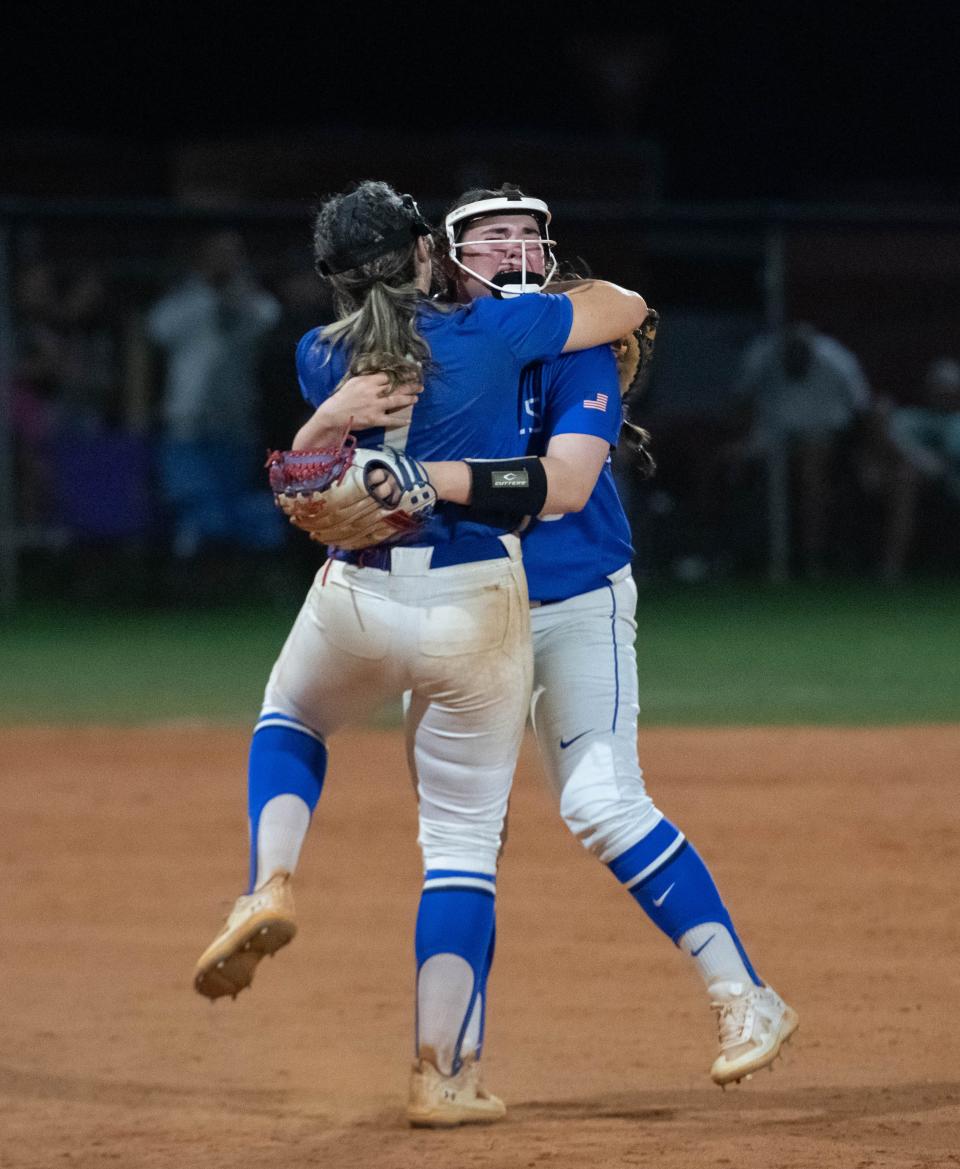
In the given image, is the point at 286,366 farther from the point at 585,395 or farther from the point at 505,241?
the point at 585,395

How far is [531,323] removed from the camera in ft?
11.8

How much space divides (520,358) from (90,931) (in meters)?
2.67

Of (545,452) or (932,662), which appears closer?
(545,452)

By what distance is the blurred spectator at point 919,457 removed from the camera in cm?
1375

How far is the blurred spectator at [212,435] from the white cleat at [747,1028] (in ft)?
30.7

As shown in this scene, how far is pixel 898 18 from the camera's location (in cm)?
2981

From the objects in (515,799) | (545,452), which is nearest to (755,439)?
(515,799)

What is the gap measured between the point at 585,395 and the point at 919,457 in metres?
10.5

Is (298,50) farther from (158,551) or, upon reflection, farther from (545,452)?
(545,452)

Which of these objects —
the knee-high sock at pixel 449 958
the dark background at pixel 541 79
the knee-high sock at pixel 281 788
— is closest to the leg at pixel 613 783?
the knee-high sock at pixel 449 958

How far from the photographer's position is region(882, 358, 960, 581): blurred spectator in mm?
13750

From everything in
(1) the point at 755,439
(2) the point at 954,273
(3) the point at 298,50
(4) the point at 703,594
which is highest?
(3) the point at 298,50

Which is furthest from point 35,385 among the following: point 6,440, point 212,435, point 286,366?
point 286,366

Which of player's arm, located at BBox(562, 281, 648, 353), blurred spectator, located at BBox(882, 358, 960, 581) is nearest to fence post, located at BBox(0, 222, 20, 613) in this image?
blurred spectator, located at BBox(882, 358, 960, 581)
